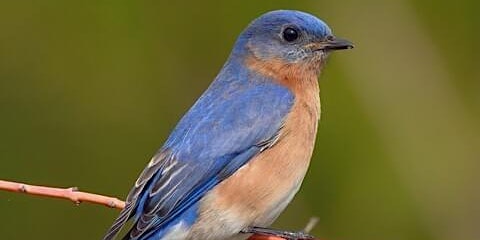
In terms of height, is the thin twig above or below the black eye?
below

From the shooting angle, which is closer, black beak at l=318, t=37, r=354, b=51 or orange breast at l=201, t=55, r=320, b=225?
orange breast at l=201, t=55, r=320, b=225

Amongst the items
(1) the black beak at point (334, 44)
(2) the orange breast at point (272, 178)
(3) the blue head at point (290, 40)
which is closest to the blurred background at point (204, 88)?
(3) the blue head at point (290, 40)

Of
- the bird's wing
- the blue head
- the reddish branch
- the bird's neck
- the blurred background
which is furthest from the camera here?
the blurred background

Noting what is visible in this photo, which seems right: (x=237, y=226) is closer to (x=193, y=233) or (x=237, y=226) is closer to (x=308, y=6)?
(x=193, y=233)

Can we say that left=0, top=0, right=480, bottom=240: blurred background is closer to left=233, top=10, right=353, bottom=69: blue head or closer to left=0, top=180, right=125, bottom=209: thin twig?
left=233, top=10, right=353, bottom=69: blue head

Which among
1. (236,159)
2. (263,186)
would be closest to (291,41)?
(236,159)

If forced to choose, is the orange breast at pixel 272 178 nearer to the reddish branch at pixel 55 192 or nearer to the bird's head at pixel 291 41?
the bird's head at pixel 291 41

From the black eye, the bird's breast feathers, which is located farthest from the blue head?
the bird's breast feathers

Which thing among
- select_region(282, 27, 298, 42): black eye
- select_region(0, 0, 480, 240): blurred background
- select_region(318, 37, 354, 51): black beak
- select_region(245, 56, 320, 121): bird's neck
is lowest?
select_region(0, 0, 480, 240): blurred background
